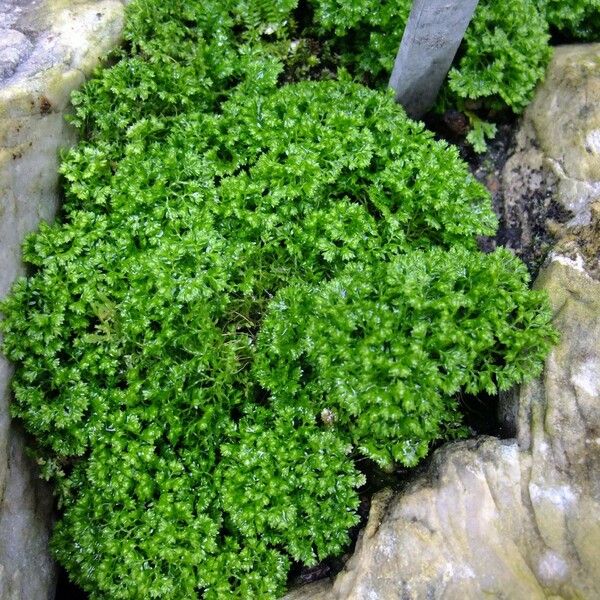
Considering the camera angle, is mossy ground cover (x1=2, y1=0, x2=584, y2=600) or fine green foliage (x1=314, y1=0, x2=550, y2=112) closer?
mossy ground cover (x1=2, y1=0, x2=584, y2=600)

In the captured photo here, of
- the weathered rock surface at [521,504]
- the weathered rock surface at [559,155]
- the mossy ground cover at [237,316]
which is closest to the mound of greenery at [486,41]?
the weathered rock surface at [559,155]

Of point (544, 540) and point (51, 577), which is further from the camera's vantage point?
point (51, 577)

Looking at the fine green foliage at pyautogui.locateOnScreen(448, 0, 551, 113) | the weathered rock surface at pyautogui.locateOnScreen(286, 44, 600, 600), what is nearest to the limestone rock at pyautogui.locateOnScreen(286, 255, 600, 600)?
the weathered rock surface at pyautogui.locateOnScreen(286, 44, 600, 600)

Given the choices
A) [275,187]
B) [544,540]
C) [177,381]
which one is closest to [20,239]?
[177,381]

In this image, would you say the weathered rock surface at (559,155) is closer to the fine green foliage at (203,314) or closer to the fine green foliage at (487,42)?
the fine green foliage at (487,42)

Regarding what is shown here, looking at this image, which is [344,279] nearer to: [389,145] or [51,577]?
[389,145]

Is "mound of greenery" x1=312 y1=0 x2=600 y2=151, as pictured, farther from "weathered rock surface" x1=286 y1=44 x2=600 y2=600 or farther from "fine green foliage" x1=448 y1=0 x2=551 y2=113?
"weathered rock surface" x1=286 y1=44 x2=600 y2=600

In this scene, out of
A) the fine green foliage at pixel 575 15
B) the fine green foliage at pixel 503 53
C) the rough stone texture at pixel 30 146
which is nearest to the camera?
the rough stone texture at pixel 30 146
